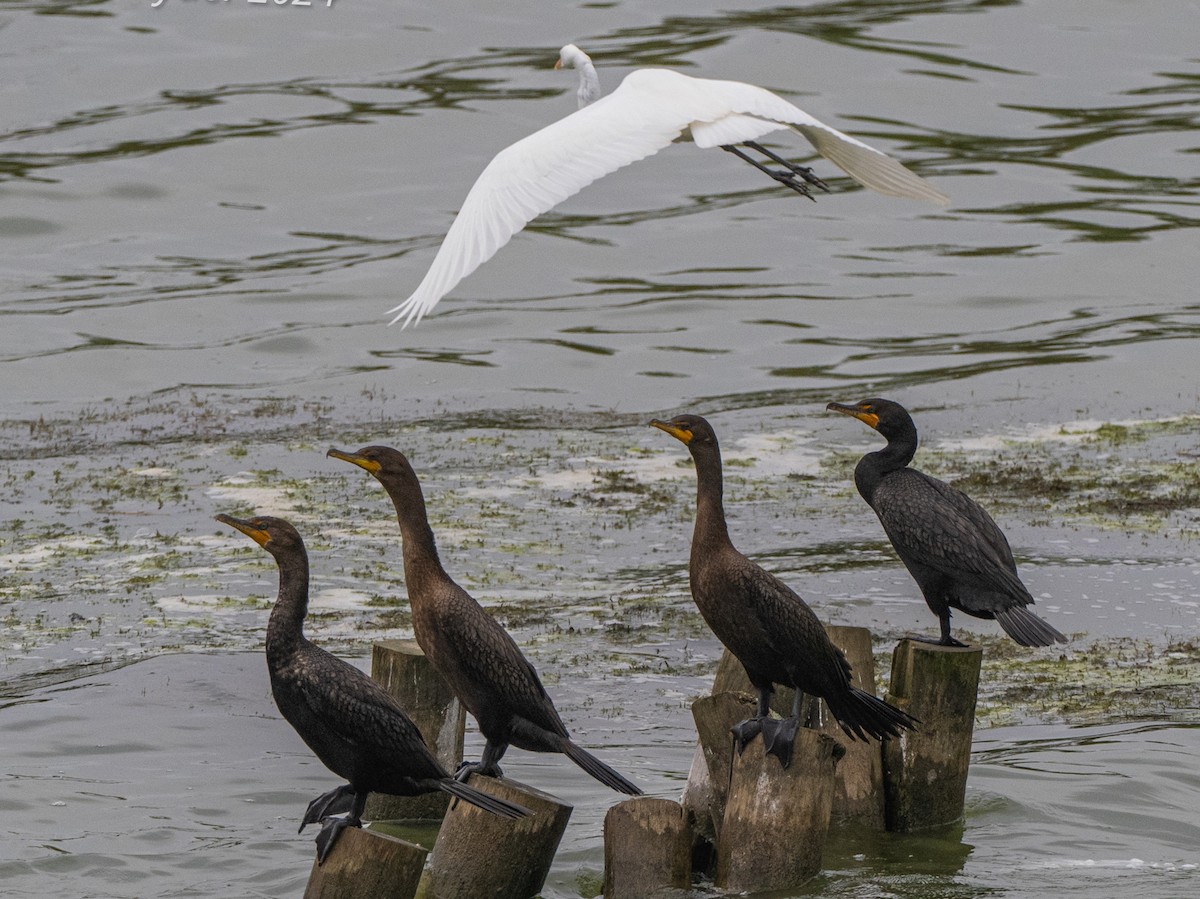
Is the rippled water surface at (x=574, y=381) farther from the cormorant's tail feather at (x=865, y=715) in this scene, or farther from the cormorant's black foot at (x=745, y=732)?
the cormorant's black foot at (x=745, y=732)

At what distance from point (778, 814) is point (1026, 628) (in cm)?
138

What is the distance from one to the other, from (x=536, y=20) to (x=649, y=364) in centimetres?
1427

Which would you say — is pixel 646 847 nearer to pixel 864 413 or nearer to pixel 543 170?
pixel 864 413

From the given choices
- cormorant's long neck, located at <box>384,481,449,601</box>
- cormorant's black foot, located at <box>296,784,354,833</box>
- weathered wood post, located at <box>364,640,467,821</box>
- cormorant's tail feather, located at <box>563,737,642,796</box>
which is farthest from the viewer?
weathered wood post, located at <box>364,640,467,821</box>

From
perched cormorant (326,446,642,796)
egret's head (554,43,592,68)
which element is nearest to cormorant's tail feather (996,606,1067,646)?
perched cormorant (326,446,642,796)

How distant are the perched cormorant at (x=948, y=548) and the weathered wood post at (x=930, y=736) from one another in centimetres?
16

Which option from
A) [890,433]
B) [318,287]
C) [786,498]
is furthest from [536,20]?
[890,433]

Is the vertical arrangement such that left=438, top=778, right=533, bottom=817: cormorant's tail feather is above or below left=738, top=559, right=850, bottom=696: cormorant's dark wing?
below

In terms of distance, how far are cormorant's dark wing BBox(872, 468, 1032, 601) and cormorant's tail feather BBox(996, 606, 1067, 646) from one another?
0.07 m

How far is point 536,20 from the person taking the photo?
30234 millimetres

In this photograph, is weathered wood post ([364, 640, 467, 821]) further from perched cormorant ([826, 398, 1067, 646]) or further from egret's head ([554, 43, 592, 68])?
egret's head ([554, 43, 592, 68])

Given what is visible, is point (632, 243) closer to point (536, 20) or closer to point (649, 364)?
point (649, 364)

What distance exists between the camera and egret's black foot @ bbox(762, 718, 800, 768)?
19.5 ft

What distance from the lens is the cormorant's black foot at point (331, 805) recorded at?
5.80m
